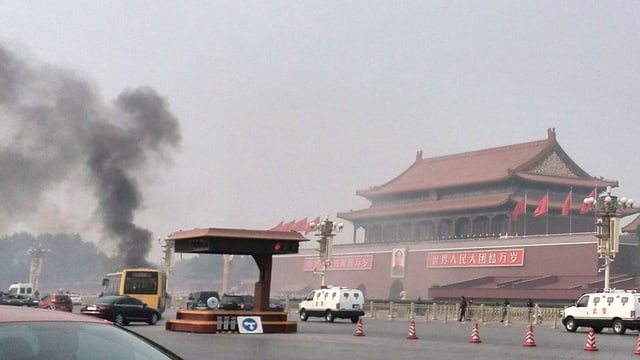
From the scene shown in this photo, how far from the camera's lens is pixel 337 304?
130 feet

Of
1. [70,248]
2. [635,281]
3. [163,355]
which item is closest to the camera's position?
[163,355]

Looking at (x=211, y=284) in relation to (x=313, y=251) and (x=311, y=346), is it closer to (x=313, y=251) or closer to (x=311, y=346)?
(x=313, y=251)

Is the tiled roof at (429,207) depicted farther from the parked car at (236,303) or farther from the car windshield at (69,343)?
the car windshield at (69,343)

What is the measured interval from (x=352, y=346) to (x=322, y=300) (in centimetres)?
2099

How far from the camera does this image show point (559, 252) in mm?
57062

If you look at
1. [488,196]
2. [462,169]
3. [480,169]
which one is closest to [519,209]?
[488,196]

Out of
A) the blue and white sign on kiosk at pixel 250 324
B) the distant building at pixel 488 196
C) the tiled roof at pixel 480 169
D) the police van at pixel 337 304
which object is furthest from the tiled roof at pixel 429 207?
the blue and white sign on kiosk at pixel 250 324

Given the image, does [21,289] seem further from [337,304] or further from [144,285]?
[337,304]

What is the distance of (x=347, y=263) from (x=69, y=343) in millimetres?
72521

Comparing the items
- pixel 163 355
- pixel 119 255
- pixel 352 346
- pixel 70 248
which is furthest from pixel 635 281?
pixel 70 248

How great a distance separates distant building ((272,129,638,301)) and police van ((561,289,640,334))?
1976 centimetres

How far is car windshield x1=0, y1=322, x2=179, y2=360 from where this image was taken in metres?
3.93

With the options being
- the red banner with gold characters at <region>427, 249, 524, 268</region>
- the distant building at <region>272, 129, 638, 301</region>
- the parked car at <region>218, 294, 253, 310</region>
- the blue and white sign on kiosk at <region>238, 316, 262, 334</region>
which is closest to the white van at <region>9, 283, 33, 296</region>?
the parked car at <region>218, 294, 253, 310</region>

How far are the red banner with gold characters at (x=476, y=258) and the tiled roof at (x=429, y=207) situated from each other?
5.31 meters
